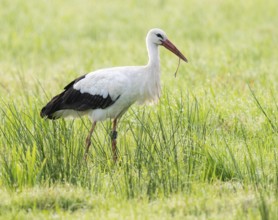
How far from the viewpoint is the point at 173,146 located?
7031mm

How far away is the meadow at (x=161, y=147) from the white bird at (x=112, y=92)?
0.17m

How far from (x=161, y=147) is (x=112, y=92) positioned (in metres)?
1.48

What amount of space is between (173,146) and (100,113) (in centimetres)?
163

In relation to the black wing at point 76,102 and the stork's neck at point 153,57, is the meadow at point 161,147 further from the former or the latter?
the stork's neck at point 153,57

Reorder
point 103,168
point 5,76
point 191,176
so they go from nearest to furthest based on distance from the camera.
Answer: point 191,176 → point 103,168 → point 5,76

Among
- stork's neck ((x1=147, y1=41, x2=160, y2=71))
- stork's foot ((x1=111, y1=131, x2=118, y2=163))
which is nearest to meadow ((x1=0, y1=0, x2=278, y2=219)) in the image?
stork's foot ((x1=111, y1=131, x2=118, y2=163))

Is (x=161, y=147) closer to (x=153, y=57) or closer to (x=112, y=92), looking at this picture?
(x=112, y=92)

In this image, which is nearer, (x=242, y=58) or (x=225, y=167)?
(x=225, y=167)

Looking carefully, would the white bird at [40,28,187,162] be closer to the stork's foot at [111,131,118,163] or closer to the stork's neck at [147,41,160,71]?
the stork's neck at [147,41,160,71]

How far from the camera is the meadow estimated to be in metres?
6.23

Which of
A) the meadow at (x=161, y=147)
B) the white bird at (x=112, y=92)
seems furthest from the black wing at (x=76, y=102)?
the meadow at (x=161, y=147)

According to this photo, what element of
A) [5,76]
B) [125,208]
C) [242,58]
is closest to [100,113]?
[125,208]

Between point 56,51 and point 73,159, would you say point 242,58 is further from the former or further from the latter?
point 73,159

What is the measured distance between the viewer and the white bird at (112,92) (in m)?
8.27
